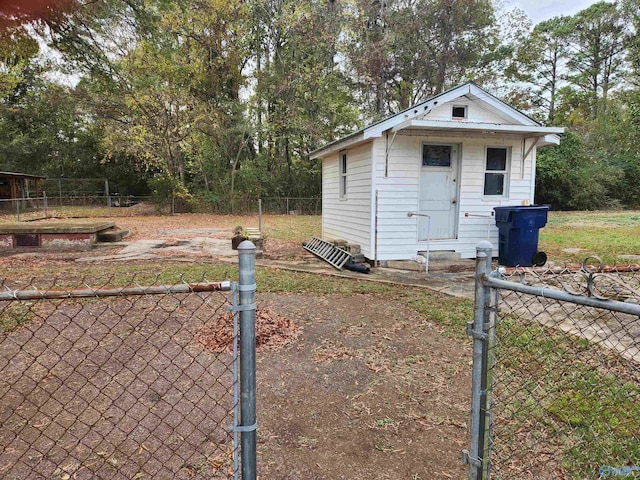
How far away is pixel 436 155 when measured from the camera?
7910 millimetres

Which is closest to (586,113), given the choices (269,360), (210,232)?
(210,232)

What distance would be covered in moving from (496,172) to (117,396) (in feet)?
25.5

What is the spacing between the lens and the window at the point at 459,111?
7.71 m

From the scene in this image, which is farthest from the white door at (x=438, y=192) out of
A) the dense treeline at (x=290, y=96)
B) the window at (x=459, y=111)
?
the dense treeline at (x=290, y=96)

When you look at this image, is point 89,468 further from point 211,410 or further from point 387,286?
point 387,286

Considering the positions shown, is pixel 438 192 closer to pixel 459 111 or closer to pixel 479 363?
pixel 459 111

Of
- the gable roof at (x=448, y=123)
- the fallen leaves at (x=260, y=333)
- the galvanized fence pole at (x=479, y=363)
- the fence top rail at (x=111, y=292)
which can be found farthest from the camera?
the gable roof at (x=448, y=123)

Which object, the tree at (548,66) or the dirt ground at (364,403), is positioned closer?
the dirt ground at (364,403)

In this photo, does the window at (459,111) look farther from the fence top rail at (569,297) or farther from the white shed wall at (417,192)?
the fence top rail at (569,297)

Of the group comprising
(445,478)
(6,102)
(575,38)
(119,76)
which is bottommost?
(445,478)

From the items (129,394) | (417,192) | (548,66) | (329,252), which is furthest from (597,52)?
(129,394)

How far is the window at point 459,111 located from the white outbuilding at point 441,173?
0.8 inches

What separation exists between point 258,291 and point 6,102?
2658cm

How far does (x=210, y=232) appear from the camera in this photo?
43.6 feet
